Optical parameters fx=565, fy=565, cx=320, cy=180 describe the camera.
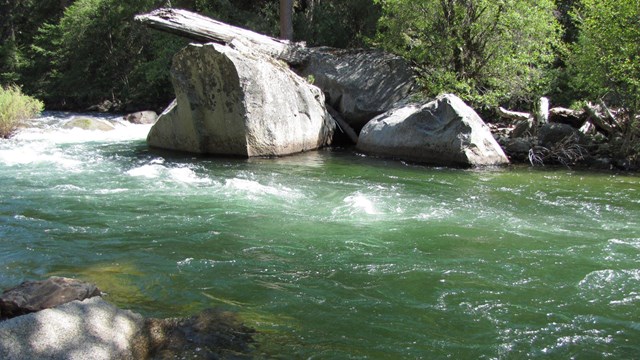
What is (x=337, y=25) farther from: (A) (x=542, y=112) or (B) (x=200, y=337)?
(B) (x=200, y=337)

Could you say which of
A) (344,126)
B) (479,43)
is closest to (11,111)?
(344,126)

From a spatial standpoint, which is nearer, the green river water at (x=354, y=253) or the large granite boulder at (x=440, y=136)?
the green river water at (x=354, y=253)

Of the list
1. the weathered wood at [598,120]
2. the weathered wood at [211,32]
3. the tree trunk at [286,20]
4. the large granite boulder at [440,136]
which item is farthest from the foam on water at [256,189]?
the tree trunk at [286,20]

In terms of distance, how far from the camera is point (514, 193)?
30.3 ft

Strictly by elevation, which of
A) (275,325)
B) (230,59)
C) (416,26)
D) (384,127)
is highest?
(416,26)

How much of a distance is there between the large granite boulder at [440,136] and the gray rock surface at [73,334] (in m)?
9.06

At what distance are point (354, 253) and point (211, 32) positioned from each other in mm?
11379

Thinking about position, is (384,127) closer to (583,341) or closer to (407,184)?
(407,184)

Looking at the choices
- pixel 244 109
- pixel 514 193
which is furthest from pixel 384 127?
pixel 514 193

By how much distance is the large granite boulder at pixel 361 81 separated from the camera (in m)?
15.3

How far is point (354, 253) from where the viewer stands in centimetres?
591

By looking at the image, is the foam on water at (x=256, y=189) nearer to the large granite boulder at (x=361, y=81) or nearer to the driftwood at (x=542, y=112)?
the large granite boulder at (x=361, y=81)

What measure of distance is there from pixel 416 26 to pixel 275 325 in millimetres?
12304

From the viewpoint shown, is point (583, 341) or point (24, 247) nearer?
point (583, 341)
